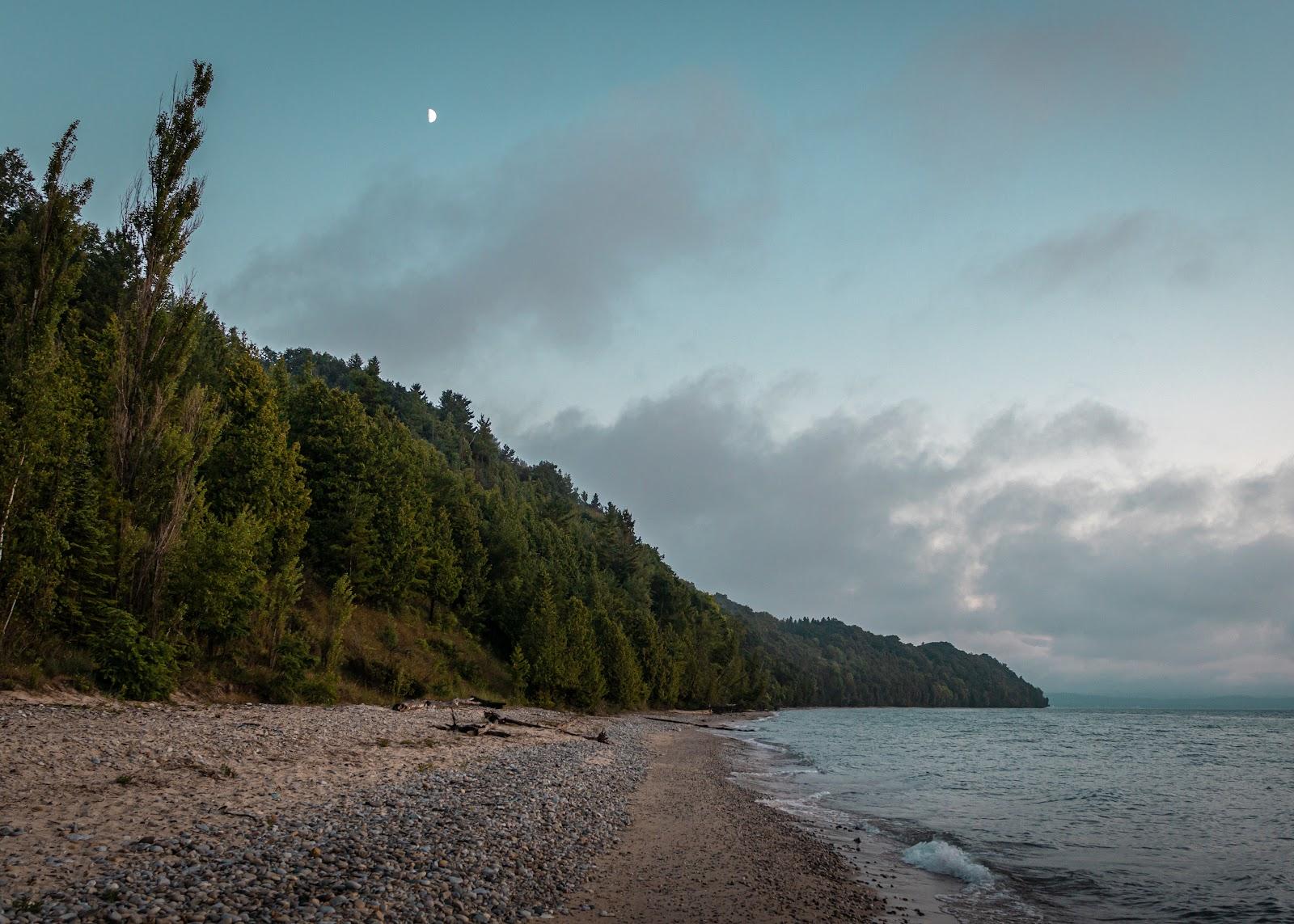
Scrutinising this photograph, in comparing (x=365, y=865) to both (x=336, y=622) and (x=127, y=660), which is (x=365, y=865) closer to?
(x=127, y=660)

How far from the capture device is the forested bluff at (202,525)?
24.5 meters

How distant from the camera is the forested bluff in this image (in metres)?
24.5

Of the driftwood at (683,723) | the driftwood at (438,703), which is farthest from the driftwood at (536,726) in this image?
the driftwood at (683,723)

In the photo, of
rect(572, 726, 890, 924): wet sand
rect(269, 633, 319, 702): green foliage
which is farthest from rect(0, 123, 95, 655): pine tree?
rect(572, 726, 890, 924): wet sand

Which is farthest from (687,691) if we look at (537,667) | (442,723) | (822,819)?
(822,819)

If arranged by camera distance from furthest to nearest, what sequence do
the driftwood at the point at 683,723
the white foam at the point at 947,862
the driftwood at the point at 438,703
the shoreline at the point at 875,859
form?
the driftwood at the point at 683,723 < the driftwood at the point at 438,703 < the white foam at the point at 947,862 < the shoreline at the point at 875,859

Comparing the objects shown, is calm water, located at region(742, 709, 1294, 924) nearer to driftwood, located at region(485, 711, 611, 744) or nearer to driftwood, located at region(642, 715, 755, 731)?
driftwood, located at region(485, 711, 611, 744)

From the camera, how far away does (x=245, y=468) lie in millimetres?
41312

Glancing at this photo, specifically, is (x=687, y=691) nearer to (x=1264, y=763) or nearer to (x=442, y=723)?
(x=1264, y=763)

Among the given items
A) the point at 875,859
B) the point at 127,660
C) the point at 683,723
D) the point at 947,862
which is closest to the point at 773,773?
the point at 875,859

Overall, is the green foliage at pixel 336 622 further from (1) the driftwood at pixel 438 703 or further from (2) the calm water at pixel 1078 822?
(2) the calm water at pixel 1078 822

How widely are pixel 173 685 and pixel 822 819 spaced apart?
2609 cm

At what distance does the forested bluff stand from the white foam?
91.1 feet

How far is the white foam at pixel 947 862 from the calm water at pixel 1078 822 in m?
0.05
